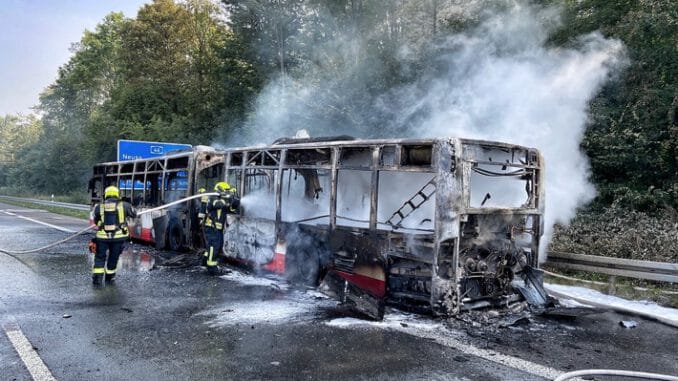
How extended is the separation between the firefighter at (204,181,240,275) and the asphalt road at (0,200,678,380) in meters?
1.20

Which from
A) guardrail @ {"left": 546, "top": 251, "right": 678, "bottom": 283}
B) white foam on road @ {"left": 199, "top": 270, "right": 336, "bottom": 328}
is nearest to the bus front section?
guardrail @ {"left": 546, "top": 251, "right": 678, "bottom": 283}

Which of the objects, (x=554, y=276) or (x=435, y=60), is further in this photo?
(x=435, y=60)

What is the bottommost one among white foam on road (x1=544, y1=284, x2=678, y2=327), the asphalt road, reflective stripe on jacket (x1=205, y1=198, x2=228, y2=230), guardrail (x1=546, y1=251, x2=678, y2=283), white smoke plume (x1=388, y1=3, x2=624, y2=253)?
the asphalt road

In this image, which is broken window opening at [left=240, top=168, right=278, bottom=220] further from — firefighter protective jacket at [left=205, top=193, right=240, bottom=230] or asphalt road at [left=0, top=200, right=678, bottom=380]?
asphalt road at [left=0, top=200, right=678, bottom=380]

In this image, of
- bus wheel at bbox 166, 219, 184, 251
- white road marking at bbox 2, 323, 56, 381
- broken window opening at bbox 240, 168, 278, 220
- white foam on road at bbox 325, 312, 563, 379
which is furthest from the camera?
bus wheel at bbox 166, 219, 184, 251

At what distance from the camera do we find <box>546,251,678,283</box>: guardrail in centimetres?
664

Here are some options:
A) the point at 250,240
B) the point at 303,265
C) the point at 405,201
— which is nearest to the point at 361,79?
the point at 250,240

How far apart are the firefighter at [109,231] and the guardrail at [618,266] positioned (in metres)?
6.99

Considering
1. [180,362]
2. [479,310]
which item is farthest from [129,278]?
[479,310]

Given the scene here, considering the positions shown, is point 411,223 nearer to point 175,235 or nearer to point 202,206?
point 202,206

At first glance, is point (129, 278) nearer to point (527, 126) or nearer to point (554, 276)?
point (554, 276)

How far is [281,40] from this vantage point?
1961 cm

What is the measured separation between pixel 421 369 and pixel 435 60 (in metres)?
11.8

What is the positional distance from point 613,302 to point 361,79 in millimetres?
10973
